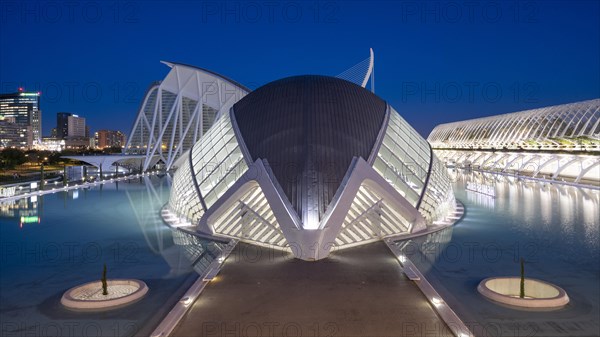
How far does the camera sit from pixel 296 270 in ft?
40.5

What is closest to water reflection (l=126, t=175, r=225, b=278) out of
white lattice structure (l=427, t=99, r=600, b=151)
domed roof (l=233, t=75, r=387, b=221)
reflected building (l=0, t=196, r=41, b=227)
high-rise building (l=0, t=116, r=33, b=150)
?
domed roof (l=233, t=75, r=387, b=221)

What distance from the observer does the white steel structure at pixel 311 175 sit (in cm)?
1494

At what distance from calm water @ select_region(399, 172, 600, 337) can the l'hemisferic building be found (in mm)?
1771

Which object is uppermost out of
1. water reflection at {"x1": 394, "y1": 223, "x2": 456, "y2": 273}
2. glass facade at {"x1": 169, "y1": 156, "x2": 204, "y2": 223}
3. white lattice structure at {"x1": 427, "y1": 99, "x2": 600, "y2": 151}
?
white lattice structure at {"x1": 427, "y1": 99, "x2": 600, "y2": 151}

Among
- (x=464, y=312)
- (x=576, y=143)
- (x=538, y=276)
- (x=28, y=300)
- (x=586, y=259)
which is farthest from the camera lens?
(x=576, y=143)

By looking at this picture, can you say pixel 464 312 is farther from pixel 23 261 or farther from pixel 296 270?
pixel 23 261

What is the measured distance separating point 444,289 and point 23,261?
40.7 ft

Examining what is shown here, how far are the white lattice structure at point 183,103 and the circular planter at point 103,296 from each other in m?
42.3

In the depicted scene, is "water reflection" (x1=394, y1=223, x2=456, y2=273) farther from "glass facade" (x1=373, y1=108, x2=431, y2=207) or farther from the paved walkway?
"glass facade" (x1=373, y1=108, x2=431, y2=207)

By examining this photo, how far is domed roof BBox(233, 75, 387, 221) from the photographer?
51.1 feet

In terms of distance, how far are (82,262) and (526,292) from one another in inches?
493

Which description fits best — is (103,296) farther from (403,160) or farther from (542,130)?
(542,130)

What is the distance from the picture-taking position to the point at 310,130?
691 inches

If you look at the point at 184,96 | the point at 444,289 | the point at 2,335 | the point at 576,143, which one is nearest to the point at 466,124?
the point at 576,143
